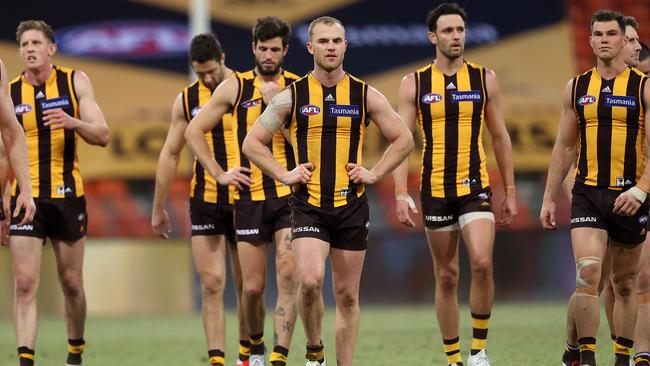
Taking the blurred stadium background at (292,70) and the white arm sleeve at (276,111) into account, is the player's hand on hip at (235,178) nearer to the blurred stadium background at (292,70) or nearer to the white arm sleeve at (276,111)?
the white arm sleeve at (276,111)

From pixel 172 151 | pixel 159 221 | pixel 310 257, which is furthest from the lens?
pixel 159 221

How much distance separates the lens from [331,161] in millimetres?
6520

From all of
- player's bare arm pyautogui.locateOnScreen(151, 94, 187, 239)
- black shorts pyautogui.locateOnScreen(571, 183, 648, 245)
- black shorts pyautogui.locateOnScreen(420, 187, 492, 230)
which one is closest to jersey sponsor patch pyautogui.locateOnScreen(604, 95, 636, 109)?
black shorts pyautogui.locateOnScreen(571, 183, 648, 245)

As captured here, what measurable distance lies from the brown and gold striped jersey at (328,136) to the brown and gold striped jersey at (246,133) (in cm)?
81

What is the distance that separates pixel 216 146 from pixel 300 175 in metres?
1.39

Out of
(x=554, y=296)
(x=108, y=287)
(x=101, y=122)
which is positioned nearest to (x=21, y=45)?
(x=101, y=122)

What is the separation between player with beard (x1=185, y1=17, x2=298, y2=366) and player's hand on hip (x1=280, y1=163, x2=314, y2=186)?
2.76ft

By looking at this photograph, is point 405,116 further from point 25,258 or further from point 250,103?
point 25,258

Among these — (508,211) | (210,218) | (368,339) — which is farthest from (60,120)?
(368,339)

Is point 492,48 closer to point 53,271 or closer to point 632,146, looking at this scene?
point 53,271

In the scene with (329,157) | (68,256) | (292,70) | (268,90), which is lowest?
(68,256)

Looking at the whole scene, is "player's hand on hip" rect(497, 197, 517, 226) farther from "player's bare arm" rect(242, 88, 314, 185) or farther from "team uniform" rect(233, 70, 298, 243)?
"player's bare arm" rect(242, 88, 314, 185)

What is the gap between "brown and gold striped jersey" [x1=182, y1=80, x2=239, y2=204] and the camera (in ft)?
→ 25.3

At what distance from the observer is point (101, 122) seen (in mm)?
7789
